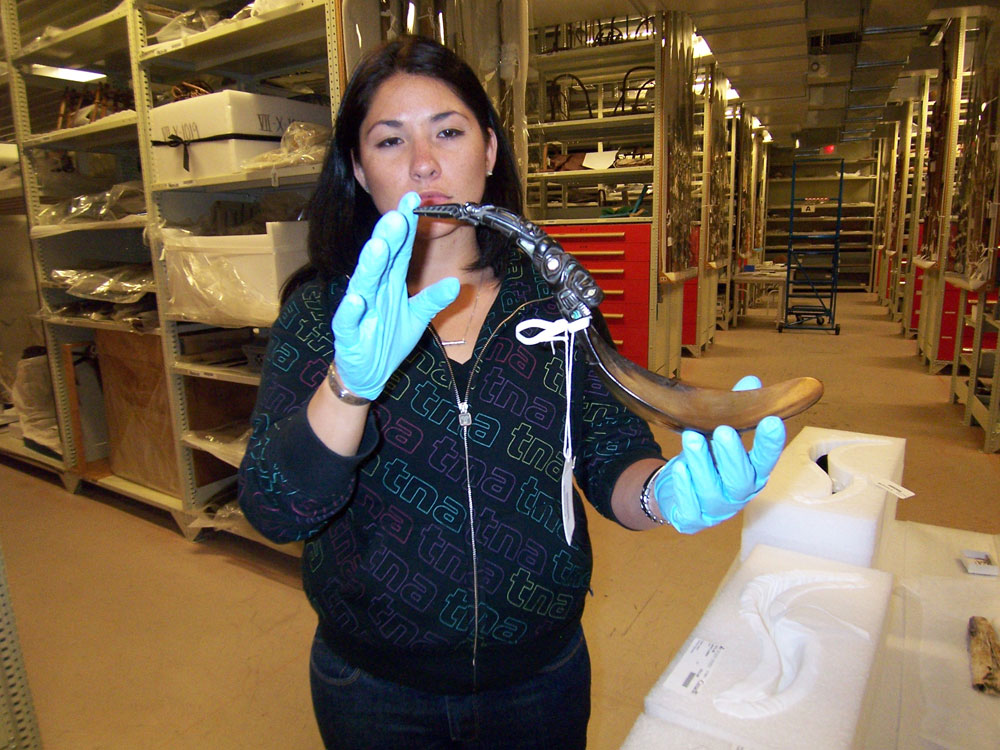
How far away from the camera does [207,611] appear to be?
2.25 metres

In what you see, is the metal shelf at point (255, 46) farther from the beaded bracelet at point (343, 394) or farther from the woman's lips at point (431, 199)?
the beaded bracelet at point (343, 394)

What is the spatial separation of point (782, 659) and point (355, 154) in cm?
96

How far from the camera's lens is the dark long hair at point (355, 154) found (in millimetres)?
958

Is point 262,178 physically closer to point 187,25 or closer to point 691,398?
point 187,25

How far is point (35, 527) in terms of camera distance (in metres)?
2.95

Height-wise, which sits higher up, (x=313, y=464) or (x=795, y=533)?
(x=313, y=464)

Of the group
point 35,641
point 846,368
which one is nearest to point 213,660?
point 35,641

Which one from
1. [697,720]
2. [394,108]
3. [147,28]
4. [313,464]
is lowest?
[697,720]

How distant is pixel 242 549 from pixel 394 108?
2261 millimetres

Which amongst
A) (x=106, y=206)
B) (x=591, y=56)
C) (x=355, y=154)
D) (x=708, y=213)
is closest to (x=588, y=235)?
(x=591, y=56)

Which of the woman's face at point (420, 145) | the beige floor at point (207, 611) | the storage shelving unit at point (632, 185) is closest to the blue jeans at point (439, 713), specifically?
the woman's face at point (420, 145)

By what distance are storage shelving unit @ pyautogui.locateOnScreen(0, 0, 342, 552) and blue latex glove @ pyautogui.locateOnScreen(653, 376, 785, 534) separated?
1.60m

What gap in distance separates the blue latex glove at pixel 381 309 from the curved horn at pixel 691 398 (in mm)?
227

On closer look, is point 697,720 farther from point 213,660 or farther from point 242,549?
point 242,549
